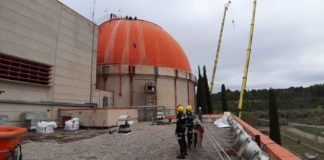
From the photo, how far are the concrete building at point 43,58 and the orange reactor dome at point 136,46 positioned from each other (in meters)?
7.83

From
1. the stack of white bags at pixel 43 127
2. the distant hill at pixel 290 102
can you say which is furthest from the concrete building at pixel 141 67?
the distant hill at pixel 290 102

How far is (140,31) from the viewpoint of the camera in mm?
36250

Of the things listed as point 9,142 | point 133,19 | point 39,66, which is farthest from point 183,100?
point 9,142

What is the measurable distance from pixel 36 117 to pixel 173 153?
12.3m

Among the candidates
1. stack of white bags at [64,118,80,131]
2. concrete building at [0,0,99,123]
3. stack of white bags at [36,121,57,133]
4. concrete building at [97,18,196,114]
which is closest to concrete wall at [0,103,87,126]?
concrete building at [0,0,99,123]

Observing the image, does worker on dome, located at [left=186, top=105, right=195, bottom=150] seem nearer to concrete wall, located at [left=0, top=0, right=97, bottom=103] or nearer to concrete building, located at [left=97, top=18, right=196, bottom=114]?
concrete wall, located at [left=0, top=0, right=97, bottom=103]

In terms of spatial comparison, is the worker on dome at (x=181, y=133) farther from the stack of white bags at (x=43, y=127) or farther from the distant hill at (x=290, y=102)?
the distant hill at (x=290, y=102)

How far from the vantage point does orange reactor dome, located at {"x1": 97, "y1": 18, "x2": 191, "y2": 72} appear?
3356 cm

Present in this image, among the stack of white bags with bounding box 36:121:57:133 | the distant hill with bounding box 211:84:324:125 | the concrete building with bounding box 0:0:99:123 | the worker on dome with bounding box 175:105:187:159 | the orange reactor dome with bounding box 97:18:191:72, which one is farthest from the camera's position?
the distant hill with bounding box 211:84:324:125

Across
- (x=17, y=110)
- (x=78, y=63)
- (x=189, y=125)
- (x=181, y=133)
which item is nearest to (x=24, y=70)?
(x=17, y=110)

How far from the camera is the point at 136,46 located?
1352 inches

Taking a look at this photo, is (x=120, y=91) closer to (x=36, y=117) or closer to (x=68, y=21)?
(x=68, y=21)

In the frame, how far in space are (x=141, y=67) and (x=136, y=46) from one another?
3375mm

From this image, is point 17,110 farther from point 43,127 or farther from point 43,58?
point 43,58
